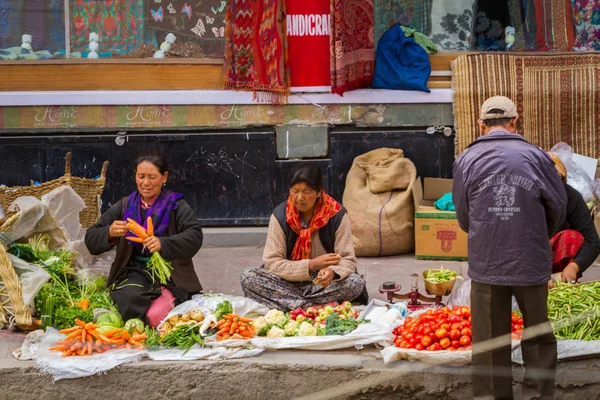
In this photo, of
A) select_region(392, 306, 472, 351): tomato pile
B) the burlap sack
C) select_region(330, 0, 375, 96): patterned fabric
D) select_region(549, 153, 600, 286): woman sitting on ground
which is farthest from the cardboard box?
select_region(392, 306, 472, 351): tomato pile

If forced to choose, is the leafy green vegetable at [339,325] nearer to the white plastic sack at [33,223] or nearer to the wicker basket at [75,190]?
the white plastic sack at [33,223]

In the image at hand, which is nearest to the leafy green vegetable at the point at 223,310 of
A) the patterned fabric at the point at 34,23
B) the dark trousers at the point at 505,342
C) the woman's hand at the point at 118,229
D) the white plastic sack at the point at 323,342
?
the white plastic sack at the point at 323,342

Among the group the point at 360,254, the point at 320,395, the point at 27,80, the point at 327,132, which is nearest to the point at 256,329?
the point at 320,395

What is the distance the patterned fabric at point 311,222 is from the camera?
19.5 feet

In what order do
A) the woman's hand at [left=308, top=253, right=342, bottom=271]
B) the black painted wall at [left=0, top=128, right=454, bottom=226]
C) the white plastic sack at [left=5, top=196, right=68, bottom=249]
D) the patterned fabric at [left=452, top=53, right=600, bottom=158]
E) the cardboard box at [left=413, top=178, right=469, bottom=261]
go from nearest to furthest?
the woman's hand at [left=308, top=253, right=342, bottom=271]
the white plastic sack at [left=5, top=196, right=68, bottom=249]
the cardboard box at [left=413, top=178, right=469, bottom=261]
the patterned fabric at [left=452, top=53, right=600, bottom=158]
the black painted wall at [left=0, top=128, right=454, bottom=226]

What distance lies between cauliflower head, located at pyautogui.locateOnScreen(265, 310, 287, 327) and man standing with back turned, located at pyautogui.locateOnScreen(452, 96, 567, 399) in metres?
1.41

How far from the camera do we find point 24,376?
16.2 feet

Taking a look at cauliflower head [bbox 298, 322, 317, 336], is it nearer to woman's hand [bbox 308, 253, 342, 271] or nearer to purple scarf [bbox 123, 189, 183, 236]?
woman's hand [bbox 308, 253, 342, 271]

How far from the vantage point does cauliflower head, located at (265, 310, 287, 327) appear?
5.46m

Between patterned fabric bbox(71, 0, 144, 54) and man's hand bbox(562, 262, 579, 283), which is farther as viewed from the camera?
patterned fabric bbox(71, 0, 144, 54)

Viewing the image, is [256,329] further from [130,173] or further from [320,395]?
[130,173]

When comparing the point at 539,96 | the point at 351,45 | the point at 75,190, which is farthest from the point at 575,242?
the point at 75,190

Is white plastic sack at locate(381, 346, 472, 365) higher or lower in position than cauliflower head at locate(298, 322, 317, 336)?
lower

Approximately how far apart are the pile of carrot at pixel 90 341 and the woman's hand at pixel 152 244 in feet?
1.99
